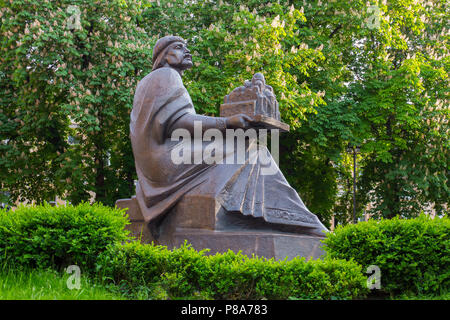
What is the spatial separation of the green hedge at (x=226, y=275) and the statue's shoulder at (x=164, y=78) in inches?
122

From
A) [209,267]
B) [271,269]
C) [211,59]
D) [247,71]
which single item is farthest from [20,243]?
[211,59]

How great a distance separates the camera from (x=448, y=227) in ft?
19.4

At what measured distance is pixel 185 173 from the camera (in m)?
7.93

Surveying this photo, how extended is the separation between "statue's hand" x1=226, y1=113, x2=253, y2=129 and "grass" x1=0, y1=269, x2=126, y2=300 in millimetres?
3338

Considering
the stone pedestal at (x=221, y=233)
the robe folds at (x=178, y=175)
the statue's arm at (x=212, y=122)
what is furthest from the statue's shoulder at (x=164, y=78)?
the stone pedestal at (x=221, y=233)

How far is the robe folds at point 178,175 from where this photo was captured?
7.82 m

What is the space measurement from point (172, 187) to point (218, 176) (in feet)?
2.34

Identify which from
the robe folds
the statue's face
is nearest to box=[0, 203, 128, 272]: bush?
the robe folds

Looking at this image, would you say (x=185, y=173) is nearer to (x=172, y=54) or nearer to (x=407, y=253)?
(x=172, y=54)

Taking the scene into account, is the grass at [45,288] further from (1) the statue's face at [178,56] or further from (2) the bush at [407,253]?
(1) the statue's face at [178,56]

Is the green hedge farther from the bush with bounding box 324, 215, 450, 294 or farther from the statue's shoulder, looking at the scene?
the statue's shoulder

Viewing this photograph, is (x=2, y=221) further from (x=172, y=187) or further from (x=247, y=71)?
(x=247, y=71)

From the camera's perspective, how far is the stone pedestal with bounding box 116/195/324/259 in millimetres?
7371
